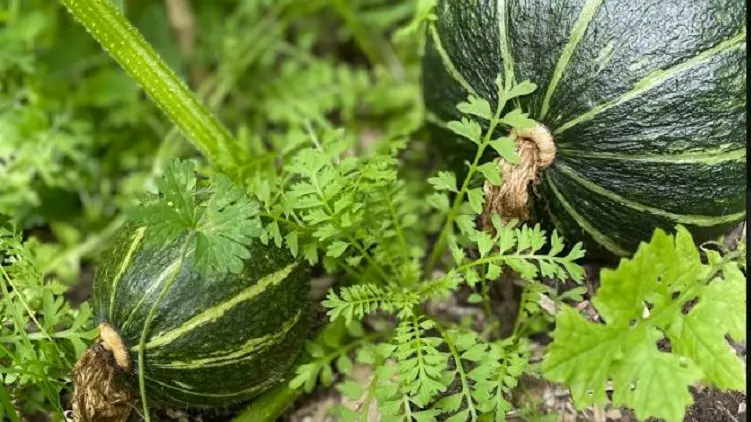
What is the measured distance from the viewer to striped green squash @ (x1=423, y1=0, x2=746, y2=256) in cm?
204

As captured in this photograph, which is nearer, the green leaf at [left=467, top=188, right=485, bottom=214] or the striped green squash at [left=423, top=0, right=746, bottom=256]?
the striped green squash at [left=423, top=0, right=746, bottom=256]

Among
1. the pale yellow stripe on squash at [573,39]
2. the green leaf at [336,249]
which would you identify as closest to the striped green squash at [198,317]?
the green leaf at [336,249]

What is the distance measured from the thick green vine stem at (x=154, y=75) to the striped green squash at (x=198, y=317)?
425mm

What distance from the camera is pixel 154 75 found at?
2.47m

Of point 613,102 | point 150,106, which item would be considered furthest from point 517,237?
point 150,106

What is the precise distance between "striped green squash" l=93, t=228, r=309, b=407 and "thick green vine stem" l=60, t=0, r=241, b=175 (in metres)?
0.42

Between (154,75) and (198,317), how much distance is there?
30.5 inches

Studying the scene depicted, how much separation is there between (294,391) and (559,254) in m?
0.84

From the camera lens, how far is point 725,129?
207cm

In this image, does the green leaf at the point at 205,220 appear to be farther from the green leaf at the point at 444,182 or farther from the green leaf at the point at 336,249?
the green leaf at the point at 444,182

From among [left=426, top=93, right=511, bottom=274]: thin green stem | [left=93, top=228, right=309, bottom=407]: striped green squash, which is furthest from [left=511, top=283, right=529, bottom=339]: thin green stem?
[left=93, top=228, right=309, bottom=407]: striped green squash

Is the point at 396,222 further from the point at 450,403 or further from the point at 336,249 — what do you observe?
the point at 450,403

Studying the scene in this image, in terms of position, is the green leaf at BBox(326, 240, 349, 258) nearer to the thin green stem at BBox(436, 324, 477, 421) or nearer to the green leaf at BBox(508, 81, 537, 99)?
the thin green stem at BBox(436, 324, 477, 421)

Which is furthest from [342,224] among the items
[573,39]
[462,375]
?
[573,39]
